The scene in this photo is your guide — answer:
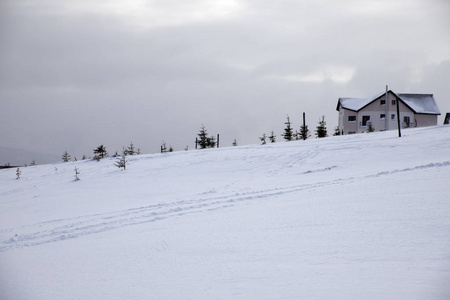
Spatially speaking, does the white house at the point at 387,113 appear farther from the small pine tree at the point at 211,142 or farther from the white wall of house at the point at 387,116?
the small pine tree at the point at 211,142

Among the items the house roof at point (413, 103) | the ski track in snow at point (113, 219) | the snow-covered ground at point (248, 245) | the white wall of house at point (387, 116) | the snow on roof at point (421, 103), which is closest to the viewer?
the snow-covered ground at point (248, 245)

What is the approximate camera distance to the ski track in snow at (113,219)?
661 cm

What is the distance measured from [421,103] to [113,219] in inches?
2074

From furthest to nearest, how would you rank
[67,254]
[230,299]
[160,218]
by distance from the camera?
[160,218]
[67,254]
[230,299]

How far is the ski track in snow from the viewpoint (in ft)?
21.7

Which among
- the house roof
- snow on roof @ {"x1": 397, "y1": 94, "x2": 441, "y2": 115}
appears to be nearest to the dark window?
the house roof

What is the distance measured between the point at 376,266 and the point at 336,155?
15.6m

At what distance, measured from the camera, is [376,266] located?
12.2 ft

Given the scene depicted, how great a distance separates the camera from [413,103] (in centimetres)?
4762

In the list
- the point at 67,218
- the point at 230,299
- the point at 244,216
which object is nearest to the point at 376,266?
the point at 230,299

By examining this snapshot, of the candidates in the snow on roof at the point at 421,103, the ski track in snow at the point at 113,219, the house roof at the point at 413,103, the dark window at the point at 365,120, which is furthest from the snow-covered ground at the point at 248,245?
the snow on roof at the point at 421,103

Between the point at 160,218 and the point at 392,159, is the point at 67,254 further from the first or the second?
the point at 392,159

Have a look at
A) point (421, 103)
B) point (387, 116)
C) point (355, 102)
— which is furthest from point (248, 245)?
point (421, 103)

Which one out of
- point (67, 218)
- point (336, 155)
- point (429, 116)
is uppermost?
point (429, 116)
